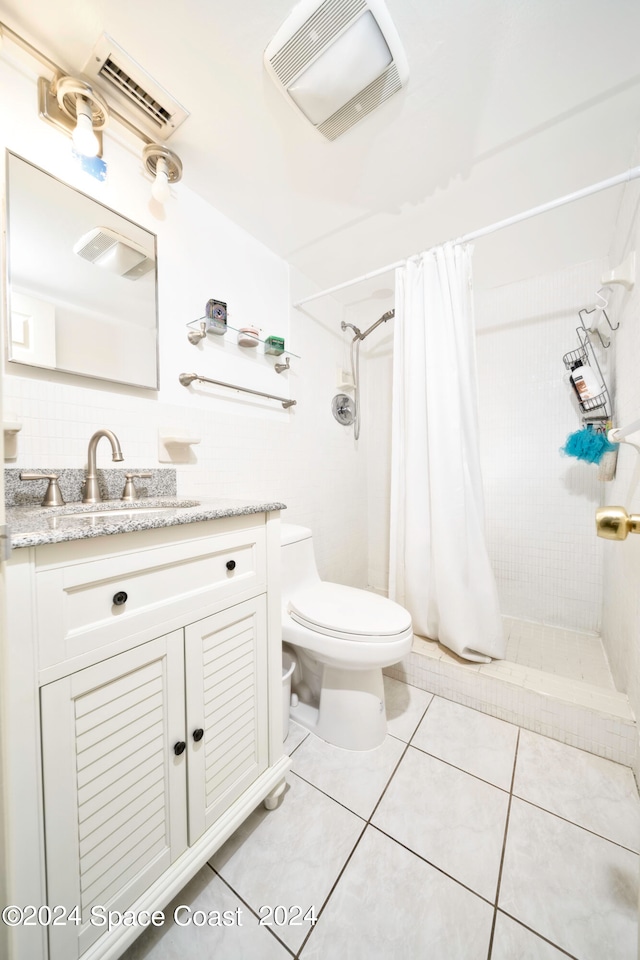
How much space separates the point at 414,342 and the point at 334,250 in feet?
2.18

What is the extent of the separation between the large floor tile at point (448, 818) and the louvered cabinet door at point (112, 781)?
59cm

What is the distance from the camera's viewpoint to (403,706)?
1351 mm

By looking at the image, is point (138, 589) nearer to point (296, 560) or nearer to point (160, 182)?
point (296, 560)

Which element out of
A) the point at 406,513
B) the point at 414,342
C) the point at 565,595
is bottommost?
the point at 565,595

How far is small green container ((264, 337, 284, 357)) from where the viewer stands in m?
1.57

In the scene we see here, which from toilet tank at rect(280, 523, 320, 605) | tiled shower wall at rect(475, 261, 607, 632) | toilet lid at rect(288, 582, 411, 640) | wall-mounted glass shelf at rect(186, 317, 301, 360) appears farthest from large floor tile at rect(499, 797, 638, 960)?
wall-mounted glass shelf at rect(186, 317, 301, 360)

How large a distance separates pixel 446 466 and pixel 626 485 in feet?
2.18

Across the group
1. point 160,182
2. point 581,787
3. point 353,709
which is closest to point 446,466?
point 353,709

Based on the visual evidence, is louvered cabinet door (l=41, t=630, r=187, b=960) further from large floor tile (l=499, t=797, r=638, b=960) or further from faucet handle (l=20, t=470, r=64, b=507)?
large floor tile (l=499, t=797, r=638, b=960)

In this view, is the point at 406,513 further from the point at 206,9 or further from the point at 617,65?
the point at 206,9

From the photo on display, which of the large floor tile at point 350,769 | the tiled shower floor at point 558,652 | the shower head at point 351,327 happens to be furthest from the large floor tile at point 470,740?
the shower head at point 351,327

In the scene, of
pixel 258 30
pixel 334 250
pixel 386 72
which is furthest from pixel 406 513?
pixel 258 30

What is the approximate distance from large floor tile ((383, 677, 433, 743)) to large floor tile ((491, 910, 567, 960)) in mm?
491

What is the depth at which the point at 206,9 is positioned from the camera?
2.67ft
